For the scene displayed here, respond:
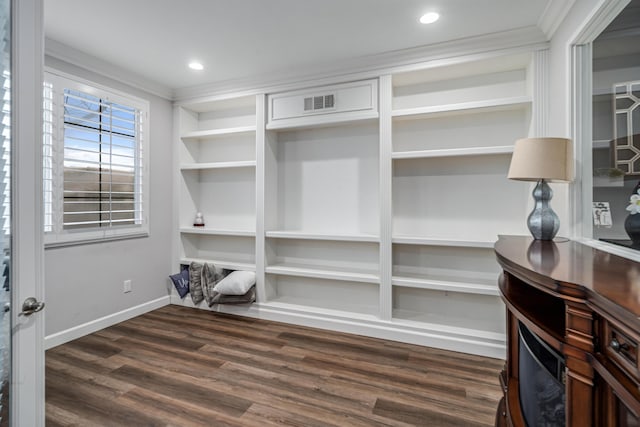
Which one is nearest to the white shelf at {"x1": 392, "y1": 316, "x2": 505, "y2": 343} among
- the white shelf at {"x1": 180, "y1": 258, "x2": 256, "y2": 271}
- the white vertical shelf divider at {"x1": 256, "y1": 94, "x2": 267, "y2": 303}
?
the white vertical shelf divider at {"x1": 256, "y1": 94, "x2": 267, "y2": 303}

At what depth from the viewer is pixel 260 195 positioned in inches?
137

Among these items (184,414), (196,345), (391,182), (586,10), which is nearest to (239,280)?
(196,345)

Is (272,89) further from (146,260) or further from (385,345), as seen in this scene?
(385,345)

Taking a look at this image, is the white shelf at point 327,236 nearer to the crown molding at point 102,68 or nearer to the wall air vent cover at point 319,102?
the wall air vent cover at point 319,102

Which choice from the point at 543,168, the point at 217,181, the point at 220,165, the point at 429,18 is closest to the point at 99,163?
the point at 220,165

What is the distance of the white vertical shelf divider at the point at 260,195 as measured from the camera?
3.47 metres

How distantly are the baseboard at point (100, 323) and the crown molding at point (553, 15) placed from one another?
4.62 m

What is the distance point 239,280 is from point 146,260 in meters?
1.18

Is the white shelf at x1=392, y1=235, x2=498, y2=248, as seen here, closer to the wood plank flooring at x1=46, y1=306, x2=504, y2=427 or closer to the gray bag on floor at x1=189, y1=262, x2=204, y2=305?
the wood plank flooring at x1=46, y1=306, x2=504, y2=427

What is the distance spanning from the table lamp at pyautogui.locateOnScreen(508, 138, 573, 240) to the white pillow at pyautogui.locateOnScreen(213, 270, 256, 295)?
2649mm

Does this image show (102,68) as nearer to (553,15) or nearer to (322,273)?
(322,273)

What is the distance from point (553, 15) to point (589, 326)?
2320 millimetres

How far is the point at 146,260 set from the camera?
3.64m

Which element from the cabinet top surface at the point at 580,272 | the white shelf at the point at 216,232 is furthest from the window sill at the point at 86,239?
the cabinet top surface at the point at 580,272
